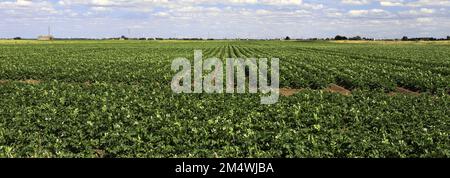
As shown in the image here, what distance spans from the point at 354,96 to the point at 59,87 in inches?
483

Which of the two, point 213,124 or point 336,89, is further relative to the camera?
point 336,89

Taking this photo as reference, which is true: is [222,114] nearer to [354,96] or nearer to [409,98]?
[354,96]

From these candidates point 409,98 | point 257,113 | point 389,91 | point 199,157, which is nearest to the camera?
point 199,157

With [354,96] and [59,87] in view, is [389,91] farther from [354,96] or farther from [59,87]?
[59,87]

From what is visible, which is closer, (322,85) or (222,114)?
(222,114)

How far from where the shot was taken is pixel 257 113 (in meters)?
14.2

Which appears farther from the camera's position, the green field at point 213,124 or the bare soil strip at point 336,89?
the bare soil strip at point 336,89

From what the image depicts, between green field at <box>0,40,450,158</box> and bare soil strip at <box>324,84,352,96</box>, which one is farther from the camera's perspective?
bare soil strip at <box>324,84,352,96</box>

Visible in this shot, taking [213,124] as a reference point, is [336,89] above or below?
below

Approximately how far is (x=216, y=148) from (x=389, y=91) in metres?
14.4
